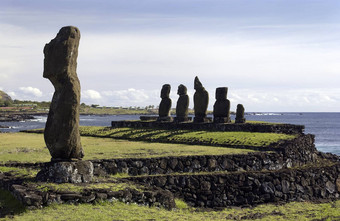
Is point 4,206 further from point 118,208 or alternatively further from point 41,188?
point 118,208

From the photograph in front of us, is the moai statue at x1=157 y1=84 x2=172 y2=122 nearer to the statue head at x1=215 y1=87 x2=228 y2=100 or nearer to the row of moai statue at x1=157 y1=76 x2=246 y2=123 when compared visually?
the row of moai statue at x1=157 y1=76 x2=246 y2=123

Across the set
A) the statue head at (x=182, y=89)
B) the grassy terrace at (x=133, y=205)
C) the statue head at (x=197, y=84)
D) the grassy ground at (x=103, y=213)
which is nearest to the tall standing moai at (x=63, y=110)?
the grassy terrace at (x=133, y=205)

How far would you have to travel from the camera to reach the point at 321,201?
71.5 ft

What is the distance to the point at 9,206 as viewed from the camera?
1262 centimetres

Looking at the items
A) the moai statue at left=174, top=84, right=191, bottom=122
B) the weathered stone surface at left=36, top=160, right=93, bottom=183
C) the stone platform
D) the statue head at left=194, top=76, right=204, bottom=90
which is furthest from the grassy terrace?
the statue head at left=194, top=76, right=204, bottom=90

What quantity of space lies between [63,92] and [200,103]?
23283 millimetres

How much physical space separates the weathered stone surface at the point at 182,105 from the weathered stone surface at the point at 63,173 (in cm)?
2373

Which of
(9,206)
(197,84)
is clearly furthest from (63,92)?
(197,84)

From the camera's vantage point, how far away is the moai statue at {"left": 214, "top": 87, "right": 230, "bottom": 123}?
3516 cm

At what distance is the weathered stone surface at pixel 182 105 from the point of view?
38.0 meters

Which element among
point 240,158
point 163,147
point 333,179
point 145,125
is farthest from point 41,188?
point 145,125

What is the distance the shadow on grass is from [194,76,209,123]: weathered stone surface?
78.1 feet

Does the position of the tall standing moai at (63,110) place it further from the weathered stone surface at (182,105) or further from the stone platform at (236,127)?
the weathered stone surface at (182,105)

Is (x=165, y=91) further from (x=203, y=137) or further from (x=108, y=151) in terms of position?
(x=108, y=151)
